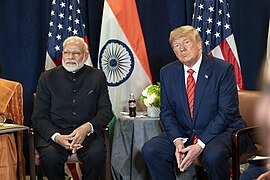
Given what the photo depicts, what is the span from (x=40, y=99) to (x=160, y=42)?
1887 millimetres

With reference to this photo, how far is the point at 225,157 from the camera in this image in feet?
11.6

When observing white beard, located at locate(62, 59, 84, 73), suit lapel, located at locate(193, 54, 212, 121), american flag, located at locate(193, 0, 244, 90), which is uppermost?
american flag, located at locate(193, 0, 244, 90)

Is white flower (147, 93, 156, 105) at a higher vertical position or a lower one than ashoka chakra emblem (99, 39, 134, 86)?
lower

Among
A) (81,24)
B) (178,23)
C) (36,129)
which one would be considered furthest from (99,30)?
(36,129)

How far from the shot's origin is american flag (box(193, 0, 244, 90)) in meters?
4.85

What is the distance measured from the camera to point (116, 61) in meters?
4.86

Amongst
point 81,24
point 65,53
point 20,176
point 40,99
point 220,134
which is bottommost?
point 20,176

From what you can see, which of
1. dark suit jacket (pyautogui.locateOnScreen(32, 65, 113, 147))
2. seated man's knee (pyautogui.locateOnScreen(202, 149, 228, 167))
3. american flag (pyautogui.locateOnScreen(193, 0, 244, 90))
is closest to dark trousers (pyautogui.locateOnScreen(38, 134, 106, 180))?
dark suit jacket (pyautogui.locateOnScreen(32, 65, 113, 147))

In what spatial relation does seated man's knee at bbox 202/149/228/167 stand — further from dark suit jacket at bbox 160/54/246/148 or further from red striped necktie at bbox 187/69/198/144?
red striped necktie at bbox 187/69/198/144

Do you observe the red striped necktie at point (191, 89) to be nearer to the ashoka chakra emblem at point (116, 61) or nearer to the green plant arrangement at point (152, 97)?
the green plant arrangement at point (152, 97)

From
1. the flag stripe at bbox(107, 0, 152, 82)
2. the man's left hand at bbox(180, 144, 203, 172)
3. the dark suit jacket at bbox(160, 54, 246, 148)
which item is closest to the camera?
the man's left hand at bbox(180, 144, 203, 172)

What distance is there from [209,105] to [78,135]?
41.1 inches

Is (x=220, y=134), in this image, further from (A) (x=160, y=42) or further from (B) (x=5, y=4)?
(B) (x=5, y=4)

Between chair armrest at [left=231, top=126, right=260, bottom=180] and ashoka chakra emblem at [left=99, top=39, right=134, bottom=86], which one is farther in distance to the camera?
ashoka chakra emblem at [left=99, top=39, right=134, bottom=86]
